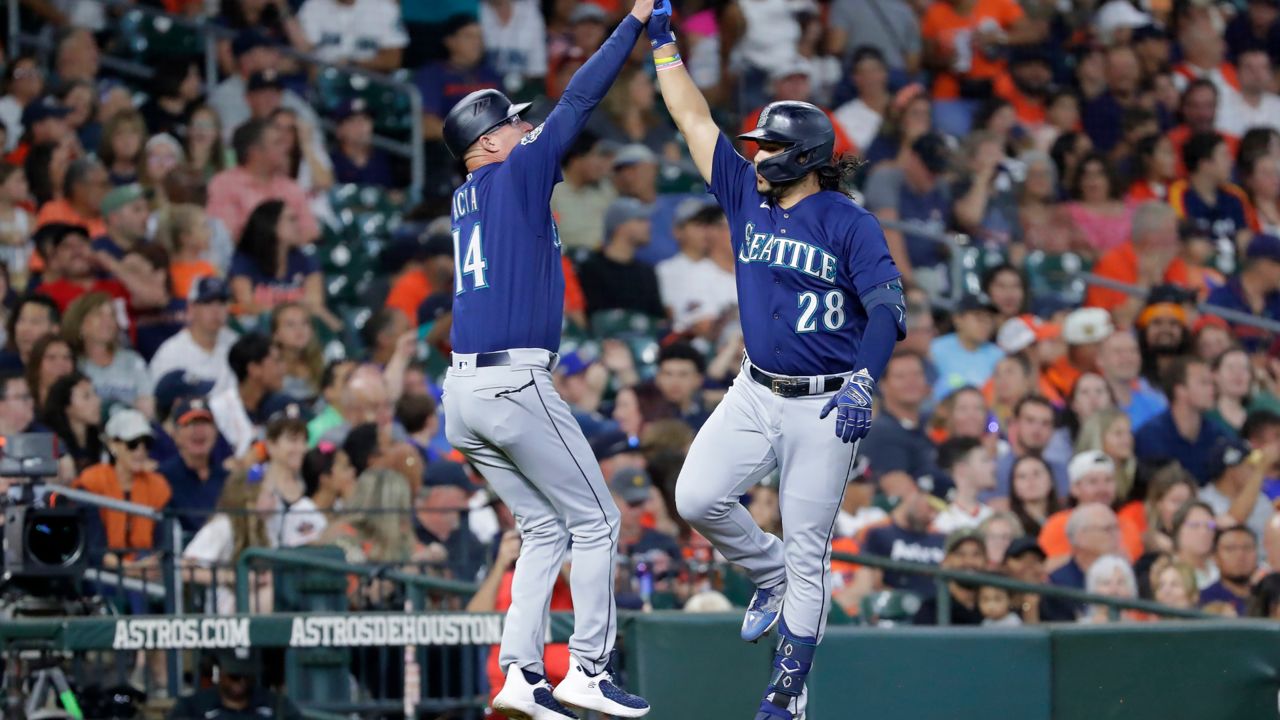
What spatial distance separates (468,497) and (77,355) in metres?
1.99

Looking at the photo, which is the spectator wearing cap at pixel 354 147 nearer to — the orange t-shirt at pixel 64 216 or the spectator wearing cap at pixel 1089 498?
the orange t-shirt at pixel 64 216

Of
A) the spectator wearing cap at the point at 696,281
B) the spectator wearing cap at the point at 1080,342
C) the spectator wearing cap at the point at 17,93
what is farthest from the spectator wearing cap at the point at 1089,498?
the spectator wearing cap at the point at 17,93

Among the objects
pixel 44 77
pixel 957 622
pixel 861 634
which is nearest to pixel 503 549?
pixel 861 634

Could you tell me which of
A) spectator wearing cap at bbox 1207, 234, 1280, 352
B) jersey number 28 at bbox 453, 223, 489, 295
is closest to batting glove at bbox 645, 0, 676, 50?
jersey number 28 at bbox 453, 223, 489, 295

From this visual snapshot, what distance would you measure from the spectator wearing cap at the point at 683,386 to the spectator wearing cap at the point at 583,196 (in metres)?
1.37

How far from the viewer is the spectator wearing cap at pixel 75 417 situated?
8.87m

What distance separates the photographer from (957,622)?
334 inches

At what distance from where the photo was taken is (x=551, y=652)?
697 cm

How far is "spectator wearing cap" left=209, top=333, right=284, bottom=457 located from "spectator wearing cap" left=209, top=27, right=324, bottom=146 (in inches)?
75.5

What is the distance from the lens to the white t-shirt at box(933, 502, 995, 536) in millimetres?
9484

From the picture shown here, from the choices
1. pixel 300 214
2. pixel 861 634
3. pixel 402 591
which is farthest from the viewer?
pixel 300 214

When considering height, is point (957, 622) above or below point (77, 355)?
below

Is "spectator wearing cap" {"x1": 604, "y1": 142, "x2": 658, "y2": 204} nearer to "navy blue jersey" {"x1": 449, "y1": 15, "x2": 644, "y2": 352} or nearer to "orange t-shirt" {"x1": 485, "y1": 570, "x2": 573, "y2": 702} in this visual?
"orange t-shirt" {"x1": 485, "y1": 570, "x2": 573, "y2": 702}

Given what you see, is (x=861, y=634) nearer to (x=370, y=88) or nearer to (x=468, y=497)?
(x=468, y=497)
